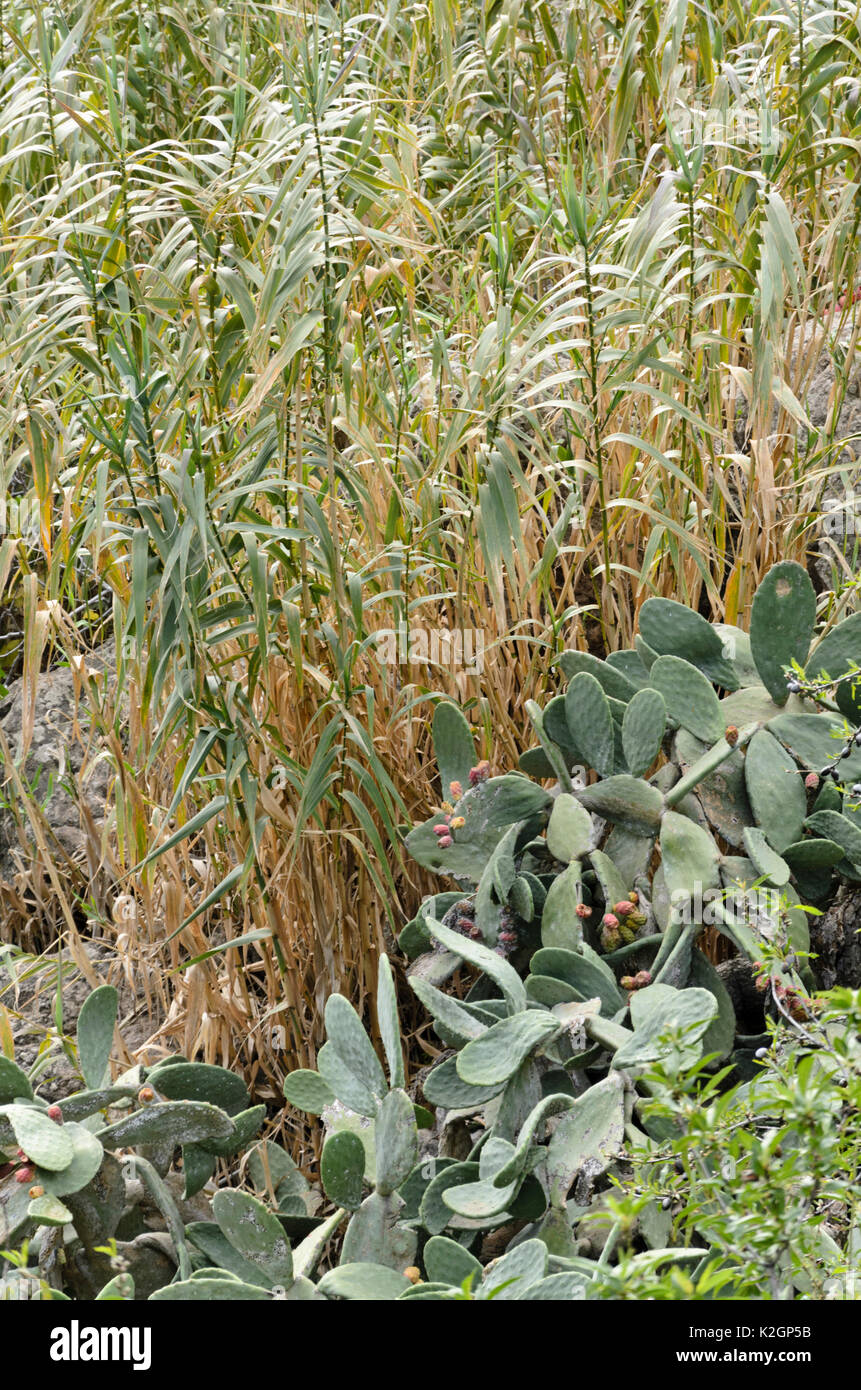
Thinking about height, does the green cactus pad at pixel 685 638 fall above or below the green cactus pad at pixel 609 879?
above

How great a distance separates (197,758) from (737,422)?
119 cm

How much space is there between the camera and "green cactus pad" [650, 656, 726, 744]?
1.24 m

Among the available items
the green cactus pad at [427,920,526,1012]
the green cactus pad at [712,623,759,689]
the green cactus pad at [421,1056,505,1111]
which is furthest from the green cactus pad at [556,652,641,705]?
the green cactus pad at [421,1056,505,1111]

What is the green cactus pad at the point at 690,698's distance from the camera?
4.07 feet

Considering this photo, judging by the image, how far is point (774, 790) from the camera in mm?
1236

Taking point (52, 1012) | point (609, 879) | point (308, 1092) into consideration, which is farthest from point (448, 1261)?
point (52, 1012)

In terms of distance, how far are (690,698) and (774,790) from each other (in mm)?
122

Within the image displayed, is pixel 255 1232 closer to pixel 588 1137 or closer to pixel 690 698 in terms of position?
pixel 588 1137

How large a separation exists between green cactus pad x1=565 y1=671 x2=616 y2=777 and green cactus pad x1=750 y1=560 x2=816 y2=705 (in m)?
0.17

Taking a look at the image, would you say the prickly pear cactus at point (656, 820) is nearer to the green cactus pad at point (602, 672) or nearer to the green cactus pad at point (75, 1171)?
the green cactus pad at point (602, 672)

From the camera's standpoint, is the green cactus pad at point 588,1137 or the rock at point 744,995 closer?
the green cactus pad at point 588,1137

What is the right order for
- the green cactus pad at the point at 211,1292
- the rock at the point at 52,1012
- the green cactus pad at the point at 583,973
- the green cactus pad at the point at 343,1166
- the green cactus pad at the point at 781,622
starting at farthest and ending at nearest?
the rock at the point at 52,1012
the green cactus pad at the point at 781,622
the green cactus pad at the point at 583,973
the green cactus pad at the point at 343,1166
the green cactus pad at the point at 211,1292

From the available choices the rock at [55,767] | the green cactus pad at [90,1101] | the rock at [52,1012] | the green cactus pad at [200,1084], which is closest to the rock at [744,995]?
the green cactus pad at [200,1084]

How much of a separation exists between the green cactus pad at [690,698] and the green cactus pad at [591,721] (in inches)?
2.5
